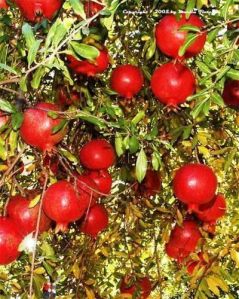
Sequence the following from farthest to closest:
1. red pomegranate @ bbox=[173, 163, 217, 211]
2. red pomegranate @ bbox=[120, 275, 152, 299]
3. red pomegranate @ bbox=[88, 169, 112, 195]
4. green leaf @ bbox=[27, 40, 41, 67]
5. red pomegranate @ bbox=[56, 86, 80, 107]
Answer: red pomegranate @ bbox=[120, 275, 152, 299] → red pomegranate @ bbox=[56, 86, 80, 107] → red pomegranate @ bbox=[88, 169, 112, 195] → red pomegranate @ bbox=[173, 163, 217, 211] → green leaf @ bbox=[27, 40, 41, 67]

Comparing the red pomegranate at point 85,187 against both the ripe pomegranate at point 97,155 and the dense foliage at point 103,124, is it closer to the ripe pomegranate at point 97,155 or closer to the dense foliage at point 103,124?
the dense foliage at point 103,124

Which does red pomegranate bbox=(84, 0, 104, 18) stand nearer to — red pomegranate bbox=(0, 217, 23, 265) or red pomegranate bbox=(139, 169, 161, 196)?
red pomegranate bbox=(0, 217, 23, 265)

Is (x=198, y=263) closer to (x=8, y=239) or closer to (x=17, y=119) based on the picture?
(x=8, y=239)

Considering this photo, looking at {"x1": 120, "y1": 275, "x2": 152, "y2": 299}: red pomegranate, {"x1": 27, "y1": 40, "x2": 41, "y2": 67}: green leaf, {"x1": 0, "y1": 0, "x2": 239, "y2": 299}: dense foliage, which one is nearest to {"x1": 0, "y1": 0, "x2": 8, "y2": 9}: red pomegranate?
{"x1": 0, "y1": 0, "x2": 239, "y2": 299}: dense foliage

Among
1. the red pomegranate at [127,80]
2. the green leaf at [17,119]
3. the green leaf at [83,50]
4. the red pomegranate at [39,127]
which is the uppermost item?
the green leaf at [83,50]

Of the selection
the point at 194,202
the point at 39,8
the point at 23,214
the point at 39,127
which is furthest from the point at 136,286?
the point at 39,8

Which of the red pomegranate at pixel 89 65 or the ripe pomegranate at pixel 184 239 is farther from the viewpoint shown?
the ripe pomegranate at pixel 184 239

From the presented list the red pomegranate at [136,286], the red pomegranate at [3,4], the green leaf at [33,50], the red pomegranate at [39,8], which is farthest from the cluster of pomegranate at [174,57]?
the red pomegranate at [136,286]

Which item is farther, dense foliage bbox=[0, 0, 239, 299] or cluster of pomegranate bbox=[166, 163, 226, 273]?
cluster of pomegranate bbox=[166, 163, 226, 273]
